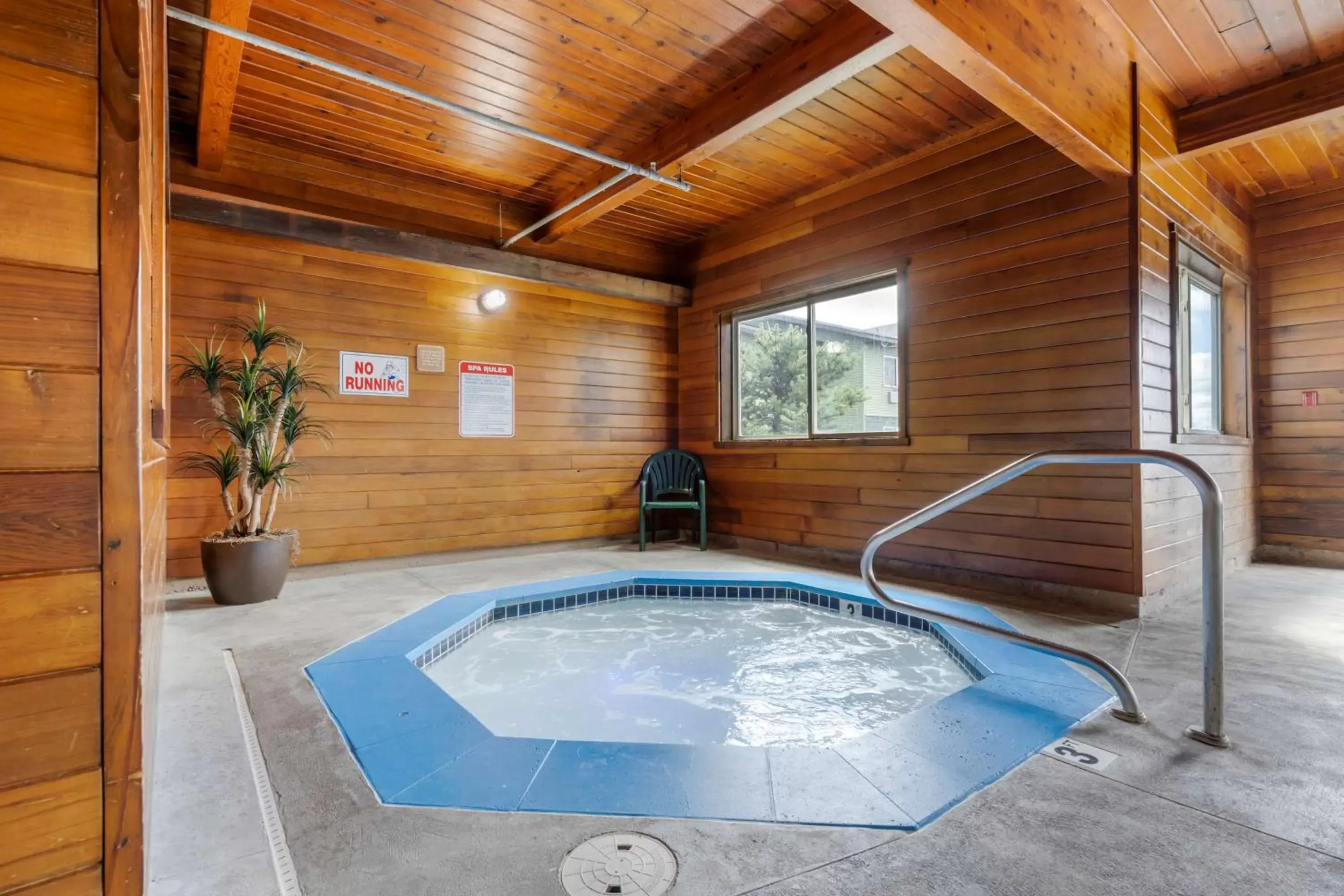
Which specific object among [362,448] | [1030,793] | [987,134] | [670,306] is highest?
[987,134]

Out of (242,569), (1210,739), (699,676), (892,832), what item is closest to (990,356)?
(1210,739)

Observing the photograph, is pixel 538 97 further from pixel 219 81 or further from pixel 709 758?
pixel 709 758

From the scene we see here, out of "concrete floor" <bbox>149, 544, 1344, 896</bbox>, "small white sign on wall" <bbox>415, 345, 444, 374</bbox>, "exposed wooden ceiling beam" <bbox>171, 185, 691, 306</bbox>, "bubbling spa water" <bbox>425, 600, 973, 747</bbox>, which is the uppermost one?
"exposed wooden ceiling beam" <bbox>171, 185, 691, 306</bbox>

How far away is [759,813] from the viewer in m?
1.45

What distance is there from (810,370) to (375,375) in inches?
128

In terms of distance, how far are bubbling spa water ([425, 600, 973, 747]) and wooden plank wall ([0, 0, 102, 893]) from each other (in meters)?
1.46

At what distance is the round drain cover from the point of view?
3.91ft

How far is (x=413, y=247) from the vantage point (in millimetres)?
Answer: 4426

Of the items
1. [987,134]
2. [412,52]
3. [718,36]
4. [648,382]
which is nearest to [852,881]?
[718,36]

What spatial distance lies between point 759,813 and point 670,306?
509 centimetres

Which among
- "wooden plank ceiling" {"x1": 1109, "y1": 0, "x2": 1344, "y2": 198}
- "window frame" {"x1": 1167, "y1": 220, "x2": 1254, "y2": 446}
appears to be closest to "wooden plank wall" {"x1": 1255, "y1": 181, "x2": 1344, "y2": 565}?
"window frame" {"x1": 1167, "y1": 220, "x2": 1254, "y2": 446}

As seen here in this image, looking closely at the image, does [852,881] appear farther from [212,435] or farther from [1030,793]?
[212,435]

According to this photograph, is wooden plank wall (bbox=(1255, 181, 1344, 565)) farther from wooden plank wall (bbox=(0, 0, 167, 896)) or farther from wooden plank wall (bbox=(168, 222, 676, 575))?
wooden plank wall (bbox=(0, 0, 167, 896))

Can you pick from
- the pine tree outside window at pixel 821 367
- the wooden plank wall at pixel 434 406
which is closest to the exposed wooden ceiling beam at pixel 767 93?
the wooden plank wall at pixel 434 406
